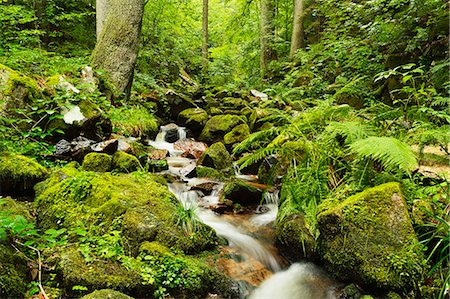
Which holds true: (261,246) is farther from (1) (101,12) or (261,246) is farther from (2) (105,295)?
(1) (101,12)

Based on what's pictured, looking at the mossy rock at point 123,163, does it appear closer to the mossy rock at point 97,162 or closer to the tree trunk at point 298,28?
the mossy rock at point 97,162

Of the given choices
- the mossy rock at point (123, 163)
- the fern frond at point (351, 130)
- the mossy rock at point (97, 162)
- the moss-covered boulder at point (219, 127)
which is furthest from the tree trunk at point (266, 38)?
the mossy rock at point (97, 162)

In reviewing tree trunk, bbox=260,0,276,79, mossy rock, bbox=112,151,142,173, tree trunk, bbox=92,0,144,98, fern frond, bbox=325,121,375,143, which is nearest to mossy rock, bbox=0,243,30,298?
mossy rock, bbox=112,151,142,173

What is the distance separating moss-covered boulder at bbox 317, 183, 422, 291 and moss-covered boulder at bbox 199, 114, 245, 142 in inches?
215

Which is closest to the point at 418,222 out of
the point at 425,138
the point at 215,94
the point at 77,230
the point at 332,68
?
the point at 425,138

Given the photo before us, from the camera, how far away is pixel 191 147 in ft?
27.5

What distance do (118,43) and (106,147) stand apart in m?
3.28

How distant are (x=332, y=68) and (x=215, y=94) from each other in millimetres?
4363

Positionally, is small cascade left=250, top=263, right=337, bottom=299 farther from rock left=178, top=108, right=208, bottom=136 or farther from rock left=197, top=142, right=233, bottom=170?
rock left=178, top=108, right=208, bottom=136

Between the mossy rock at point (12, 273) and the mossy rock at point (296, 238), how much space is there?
271 cm

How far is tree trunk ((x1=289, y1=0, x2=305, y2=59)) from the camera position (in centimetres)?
1221

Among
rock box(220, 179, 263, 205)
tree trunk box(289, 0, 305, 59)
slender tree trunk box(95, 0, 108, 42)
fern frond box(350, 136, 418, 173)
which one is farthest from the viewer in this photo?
tree trunk box(289, 0, 305, 59)

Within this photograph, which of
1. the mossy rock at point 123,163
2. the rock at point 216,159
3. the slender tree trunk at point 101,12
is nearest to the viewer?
the mossy rock at point 123,163

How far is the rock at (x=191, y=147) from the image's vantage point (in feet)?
25.8
